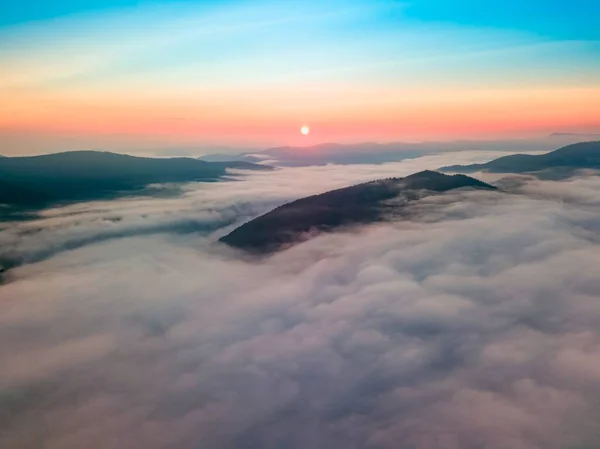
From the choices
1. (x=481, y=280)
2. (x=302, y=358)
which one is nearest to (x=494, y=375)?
(x=302, y=358)

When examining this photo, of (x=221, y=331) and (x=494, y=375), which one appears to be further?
(x=221, y=331)

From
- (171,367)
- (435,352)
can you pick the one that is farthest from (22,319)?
(435,352)

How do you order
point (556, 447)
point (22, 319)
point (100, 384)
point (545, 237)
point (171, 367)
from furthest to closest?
point (545, 237), point (22, 319), point (171, 367), point (100, 384), point (556, 447)

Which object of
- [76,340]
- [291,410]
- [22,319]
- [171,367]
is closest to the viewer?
[291,410]

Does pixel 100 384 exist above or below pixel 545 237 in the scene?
below

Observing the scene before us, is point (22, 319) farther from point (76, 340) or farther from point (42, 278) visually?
point (42, 278)

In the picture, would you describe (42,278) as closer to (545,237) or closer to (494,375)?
(494,375)

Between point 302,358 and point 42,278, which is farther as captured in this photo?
point 42,278

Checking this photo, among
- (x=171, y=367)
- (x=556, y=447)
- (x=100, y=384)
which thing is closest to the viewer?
(x=556, y=447)

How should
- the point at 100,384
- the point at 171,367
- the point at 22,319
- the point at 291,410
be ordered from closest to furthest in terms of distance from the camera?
the point at 291,410 → the point at 100,384 → the point at 171,367 → the point at 22,319
